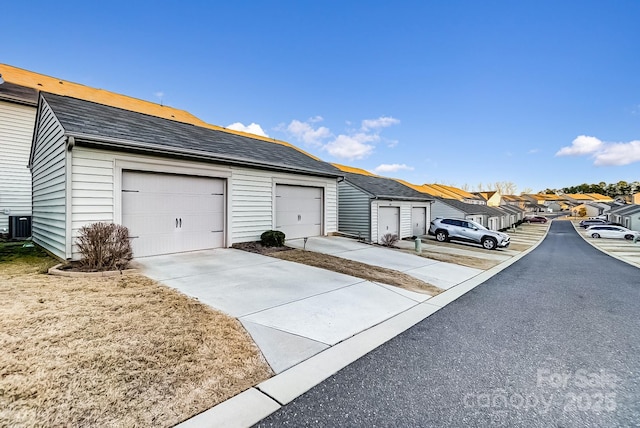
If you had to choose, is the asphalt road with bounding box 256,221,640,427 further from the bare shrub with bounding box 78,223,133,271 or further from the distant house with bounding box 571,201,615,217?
the distant house with bounding box 571,201,615,217

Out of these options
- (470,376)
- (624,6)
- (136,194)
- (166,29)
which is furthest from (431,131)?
(470,376)

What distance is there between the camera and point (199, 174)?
885 centimetres

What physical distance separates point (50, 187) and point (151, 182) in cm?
274

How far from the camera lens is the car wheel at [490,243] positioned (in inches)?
699

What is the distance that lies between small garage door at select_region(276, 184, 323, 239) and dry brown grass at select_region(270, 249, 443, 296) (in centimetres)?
214

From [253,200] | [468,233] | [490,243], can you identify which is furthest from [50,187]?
[490,243]

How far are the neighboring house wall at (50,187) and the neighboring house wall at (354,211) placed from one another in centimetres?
1207

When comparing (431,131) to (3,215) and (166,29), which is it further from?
(3,215)

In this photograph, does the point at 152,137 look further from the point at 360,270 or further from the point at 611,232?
the point at 611,232

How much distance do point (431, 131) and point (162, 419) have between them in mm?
25822

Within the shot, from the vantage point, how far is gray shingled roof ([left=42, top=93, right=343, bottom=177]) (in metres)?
7.03

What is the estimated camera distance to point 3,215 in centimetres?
1203

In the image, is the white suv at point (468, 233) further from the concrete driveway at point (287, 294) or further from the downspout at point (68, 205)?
the downspout at point (68, 205)

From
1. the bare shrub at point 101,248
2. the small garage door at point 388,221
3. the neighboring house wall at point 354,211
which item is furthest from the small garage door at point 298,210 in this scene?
the bare shrub at point 101,248
